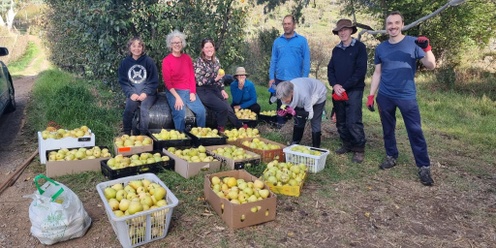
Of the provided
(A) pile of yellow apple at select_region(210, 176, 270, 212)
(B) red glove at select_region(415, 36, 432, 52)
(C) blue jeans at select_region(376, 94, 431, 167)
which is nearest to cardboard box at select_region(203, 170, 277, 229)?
(A) pile of yellow apple at select_region(210, 176, 270, 212)

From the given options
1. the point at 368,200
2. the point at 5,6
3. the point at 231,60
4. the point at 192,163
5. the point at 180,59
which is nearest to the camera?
the point at 368,200

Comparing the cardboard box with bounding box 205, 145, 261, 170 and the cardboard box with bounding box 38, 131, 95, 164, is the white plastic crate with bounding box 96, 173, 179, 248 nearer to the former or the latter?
the cardboard box with bounding box 205, 145, 261, 170

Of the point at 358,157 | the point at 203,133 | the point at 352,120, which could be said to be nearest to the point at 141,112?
the point at 203,133

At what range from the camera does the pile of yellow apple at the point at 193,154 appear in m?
4.88

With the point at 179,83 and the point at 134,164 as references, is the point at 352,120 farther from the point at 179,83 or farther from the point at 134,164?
the point at 134,164

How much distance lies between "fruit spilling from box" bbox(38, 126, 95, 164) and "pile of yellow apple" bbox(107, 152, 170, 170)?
738 millimetres

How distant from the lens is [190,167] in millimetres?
4676

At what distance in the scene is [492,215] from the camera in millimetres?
4066

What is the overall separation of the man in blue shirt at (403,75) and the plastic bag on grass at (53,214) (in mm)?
3976

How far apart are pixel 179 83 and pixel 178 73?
194mm

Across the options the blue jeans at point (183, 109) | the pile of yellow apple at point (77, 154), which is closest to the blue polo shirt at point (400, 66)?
the blue jeans at point (183, 109)

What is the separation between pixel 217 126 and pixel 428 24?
12.4 meters

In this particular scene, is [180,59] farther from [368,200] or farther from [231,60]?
[368,200]

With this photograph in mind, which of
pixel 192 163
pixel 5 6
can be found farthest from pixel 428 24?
pixel 5 6
